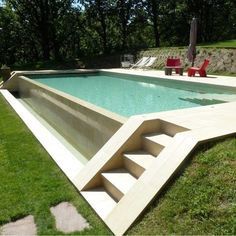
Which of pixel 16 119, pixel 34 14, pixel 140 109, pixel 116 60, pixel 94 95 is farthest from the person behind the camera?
pixel 34 14

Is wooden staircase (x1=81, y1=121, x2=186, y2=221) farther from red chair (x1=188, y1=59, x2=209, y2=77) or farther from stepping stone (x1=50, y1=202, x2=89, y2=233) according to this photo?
red chair (x1=188, y1=59, x2=209, y2=77)

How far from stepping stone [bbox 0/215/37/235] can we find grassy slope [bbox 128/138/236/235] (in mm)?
1085

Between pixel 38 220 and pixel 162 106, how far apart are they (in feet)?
15.3

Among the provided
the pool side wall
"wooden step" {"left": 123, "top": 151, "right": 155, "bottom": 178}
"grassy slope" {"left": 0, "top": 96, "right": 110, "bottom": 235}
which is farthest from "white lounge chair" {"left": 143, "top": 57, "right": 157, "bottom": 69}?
"wooden step" {"left": 123, "top": 151, "right": 155, "bottom": 178}

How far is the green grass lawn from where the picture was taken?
11.3 feet

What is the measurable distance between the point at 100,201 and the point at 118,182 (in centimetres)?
33

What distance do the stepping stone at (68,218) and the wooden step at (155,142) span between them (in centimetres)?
131

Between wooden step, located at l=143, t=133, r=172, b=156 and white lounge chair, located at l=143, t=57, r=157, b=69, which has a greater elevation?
wooden step, located at l=143, t=133, r=172, b=156

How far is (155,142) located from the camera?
15.7 feet

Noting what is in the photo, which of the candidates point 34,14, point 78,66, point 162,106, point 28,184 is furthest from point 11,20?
point 28,184

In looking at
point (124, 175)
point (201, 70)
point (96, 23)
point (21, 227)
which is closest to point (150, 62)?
point (201, 70)

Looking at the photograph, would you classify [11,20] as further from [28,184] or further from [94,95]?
[28,184]

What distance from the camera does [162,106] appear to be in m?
8.05

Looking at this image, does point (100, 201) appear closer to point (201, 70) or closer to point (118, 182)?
point (118, 182)
